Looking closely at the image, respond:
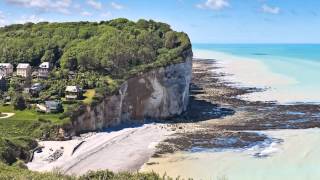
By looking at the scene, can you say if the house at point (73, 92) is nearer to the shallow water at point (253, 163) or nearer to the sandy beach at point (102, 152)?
the sandy beach at point (102, 152)

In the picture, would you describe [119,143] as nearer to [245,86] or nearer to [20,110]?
[20,110]

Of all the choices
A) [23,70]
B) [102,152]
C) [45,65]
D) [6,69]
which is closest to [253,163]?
[102,152]

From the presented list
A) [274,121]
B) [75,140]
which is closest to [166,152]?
[75,140]

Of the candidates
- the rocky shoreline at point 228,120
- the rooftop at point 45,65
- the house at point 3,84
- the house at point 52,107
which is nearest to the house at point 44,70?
the rooftop at point 45,65

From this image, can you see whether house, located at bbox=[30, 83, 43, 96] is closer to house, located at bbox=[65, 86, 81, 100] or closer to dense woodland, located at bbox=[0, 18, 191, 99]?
dense woodland, located at bbox=[0, 18, 191, 99]

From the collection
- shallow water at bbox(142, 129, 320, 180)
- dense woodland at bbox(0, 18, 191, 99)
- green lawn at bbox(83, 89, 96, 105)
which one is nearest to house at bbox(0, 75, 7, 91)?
dense woodland at bbox(0, 18, 191, 99)

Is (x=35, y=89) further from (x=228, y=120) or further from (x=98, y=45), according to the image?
(x=228, y=120)
